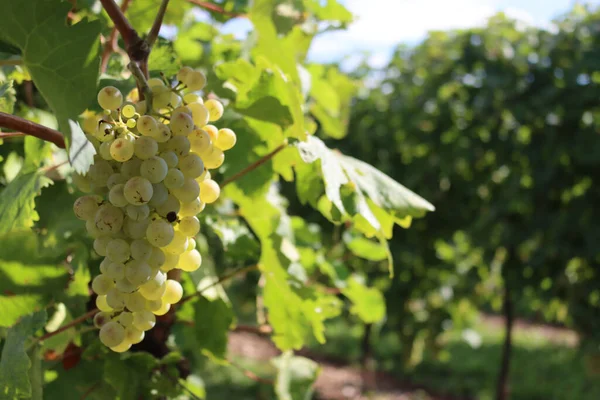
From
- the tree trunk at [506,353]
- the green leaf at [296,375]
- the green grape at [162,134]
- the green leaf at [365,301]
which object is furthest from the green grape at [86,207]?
the tree trunk at [506,353]

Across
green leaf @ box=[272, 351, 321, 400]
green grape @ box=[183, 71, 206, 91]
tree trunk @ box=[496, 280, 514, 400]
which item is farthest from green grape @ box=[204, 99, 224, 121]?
tree trunk @ box=[496, 280, 514, 400]

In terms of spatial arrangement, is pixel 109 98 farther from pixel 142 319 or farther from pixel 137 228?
pixel 142 319

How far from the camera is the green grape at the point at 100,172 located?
0.62 m

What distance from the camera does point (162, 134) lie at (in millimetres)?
615

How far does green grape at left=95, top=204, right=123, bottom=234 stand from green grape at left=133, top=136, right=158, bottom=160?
7 cm

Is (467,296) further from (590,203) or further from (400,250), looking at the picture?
(590,203)

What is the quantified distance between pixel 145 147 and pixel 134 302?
0.18 m

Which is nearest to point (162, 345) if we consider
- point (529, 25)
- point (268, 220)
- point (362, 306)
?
point (268, 220)

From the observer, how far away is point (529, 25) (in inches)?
146

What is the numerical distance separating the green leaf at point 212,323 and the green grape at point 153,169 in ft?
1.55

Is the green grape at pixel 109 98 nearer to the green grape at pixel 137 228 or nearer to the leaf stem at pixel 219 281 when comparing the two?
→ the green grape at pixel 137 228

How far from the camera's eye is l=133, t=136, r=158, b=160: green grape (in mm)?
600

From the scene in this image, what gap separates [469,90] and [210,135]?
3.37m

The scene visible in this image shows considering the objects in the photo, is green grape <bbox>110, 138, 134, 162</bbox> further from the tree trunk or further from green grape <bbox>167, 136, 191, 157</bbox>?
the tree trunk
